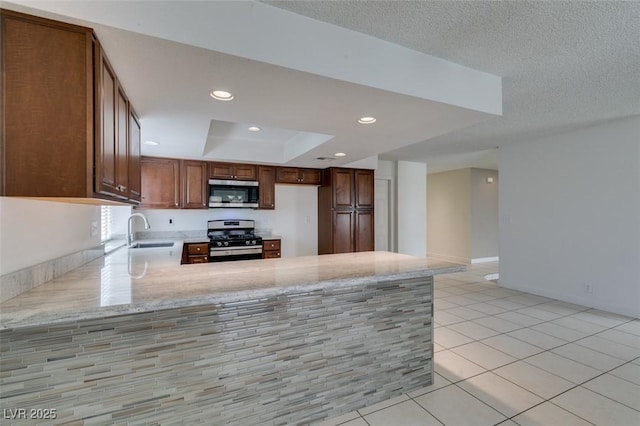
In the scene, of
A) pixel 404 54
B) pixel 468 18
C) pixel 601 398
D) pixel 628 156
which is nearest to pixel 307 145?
pixel 404 54

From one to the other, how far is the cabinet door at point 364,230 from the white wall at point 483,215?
3.24 meters

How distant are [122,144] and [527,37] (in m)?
2.69

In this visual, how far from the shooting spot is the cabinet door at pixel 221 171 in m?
4.43

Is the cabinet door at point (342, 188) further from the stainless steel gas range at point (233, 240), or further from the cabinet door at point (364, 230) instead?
the stainless steel gas range at point (233, 240)

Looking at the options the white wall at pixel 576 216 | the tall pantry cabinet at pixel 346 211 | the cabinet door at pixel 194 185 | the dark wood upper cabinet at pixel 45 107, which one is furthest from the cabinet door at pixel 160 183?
the white wall at pixel 576 216

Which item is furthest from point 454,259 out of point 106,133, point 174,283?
point 106,133

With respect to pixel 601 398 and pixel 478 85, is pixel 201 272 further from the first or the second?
pixel 601 398

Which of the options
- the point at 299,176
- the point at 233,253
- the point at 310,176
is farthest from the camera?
→ the point at 310,176

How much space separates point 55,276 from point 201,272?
86 cm

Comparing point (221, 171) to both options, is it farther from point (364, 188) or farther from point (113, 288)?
point (113, 288)

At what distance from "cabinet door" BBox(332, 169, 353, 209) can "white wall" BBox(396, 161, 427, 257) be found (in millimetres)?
1632

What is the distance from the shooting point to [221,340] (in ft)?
5.22

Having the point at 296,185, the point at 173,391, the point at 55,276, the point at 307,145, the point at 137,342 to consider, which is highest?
the point at 307,145

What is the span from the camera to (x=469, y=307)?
12.8ft
